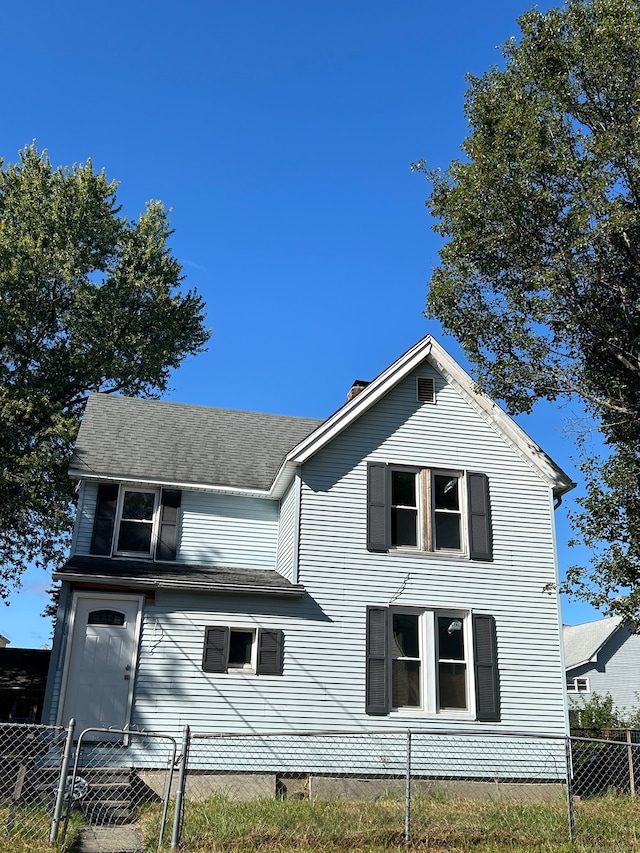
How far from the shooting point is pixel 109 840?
916 centimetres

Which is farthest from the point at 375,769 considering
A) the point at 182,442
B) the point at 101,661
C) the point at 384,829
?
the point at 182,442

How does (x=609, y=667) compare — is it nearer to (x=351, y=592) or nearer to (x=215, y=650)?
(x=351, y=592)

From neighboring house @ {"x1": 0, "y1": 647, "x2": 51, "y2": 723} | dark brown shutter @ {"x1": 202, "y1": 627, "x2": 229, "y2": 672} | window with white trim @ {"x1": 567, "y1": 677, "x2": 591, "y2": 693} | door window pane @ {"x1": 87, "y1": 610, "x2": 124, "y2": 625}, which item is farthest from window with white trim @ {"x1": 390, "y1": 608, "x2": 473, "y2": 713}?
window with white trim @ {"x1": 567, "y1": 677, "x2": 591, "y2": 693}

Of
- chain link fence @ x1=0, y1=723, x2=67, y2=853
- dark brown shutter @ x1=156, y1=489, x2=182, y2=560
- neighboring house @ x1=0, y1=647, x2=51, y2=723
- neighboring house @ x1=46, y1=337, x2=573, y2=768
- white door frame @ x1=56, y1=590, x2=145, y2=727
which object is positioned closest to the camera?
chain link fence @ x1=0, y1=723, x2=67, y2=853

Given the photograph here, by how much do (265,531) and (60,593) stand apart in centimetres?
447

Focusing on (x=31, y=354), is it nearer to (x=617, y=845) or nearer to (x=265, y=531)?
(x=265, y=531)

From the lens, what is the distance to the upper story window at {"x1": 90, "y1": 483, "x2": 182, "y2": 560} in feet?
51.7

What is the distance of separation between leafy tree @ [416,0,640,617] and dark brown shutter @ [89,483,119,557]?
27.1 feet

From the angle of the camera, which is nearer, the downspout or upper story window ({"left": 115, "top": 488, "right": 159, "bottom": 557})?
the downspout

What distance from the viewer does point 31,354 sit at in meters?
26.6

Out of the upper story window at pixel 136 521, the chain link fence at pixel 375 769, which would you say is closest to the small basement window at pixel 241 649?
the chain link fence at pixel 375 769

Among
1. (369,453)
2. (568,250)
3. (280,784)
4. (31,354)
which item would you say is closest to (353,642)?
(280,784)

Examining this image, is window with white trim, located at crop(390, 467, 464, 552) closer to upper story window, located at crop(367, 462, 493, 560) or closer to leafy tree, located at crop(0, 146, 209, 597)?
upper story window, located at crop(367, 462, 493, 560)

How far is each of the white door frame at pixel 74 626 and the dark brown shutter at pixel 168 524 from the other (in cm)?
182
